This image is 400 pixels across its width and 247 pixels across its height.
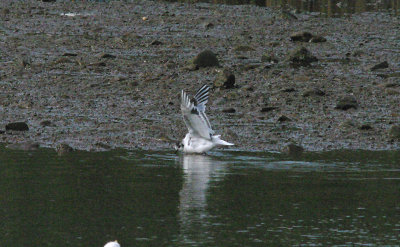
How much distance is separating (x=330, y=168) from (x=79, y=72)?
910 cm

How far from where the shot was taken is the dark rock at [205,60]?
20.8 m

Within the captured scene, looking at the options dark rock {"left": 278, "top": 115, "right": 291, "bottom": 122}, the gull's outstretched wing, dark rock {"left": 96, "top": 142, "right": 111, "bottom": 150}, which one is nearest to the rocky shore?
dark rock {"left": 278, "top": 115, "right": 291, "bottom": 122}

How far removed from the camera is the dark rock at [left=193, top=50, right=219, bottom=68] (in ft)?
68.1

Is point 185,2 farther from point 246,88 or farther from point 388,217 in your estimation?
point 388,217

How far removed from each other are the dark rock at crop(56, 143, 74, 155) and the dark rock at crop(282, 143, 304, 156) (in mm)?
2931

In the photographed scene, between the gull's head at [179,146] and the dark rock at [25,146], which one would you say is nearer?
the dark rock at [25,146]

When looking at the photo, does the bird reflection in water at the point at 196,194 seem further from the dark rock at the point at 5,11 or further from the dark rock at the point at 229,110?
the dark rock at the point at 5,11

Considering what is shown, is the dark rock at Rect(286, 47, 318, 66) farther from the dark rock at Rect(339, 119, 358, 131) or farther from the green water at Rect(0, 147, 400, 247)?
the green water at Rect(0, 147, 400, 247)

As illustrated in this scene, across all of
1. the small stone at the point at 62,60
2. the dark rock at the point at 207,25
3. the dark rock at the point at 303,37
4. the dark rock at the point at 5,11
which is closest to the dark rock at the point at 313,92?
the small stone at the point at 62,60

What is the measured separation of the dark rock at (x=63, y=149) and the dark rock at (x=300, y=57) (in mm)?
9131

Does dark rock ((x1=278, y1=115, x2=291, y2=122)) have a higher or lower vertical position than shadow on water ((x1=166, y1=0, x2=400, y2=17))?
lower

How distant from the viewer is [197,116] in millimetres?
13555

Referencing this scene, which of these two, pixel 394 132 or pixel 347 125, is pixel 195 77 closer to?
pixel 347 125

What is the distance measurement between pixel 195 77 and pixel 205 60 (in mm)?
970
